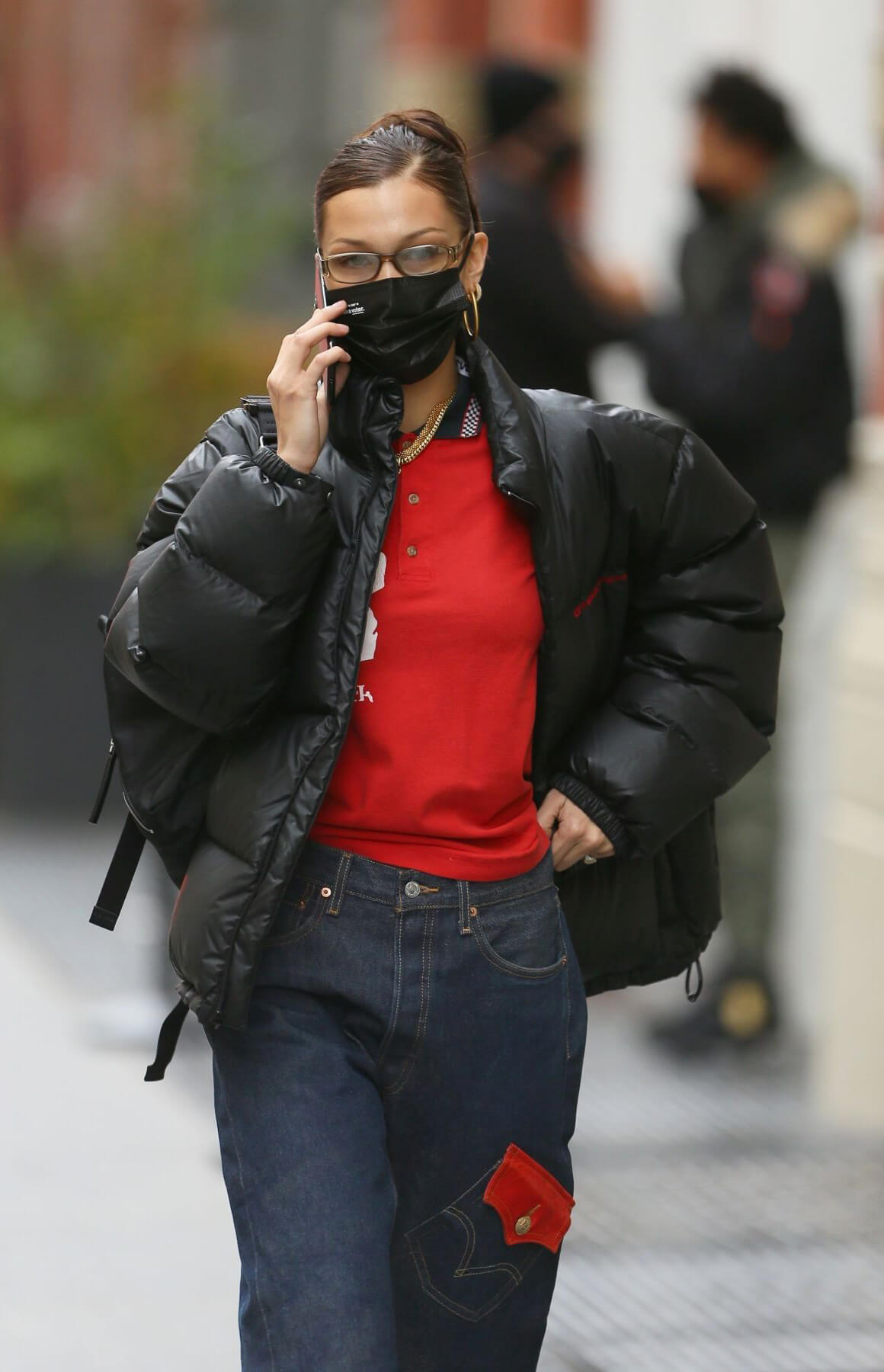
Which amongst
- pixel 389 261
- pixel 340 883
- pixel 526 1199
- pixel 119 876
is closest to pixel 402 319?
pixel 389 261

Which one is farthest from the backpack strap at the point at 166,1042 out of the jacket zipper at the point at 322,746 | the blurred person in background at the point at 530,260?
the blurred person in background at the point at 530,260

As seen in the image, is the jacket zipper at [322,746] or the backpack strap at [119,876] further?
the backpack strap at [119,876]

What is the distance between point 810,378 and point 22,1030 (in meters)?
2.88

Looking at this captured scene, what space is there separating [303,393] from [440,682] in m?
0.41

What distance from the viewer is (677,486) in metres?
3.09

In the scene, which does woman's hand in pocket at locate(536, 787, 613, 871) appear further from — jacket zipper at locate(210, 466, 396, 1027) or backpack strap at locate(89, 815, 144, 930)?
backpack strap at locate(89, 815, 144, 930)

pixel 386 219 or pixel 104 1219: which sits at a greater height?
pixel 386 219

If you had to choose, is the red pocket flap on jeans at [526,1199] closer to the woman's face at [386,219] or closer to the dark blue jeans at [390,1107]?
the dark blue jeans at [390,1107]

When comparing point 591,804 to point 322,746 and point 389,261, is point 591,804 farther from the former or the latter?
point 389,261

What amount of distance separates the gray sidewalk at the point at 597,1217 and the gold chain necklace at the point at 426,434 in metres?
2.03

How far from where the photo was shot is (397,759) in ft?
9.29

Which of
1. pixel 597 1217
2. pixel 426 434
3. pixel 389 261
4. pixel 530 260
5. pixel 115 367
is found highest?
pixel 389 261

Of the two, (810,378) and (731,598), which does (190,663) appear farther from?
(810,378)

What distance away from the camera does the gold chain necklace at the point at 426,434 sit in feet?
9.48
